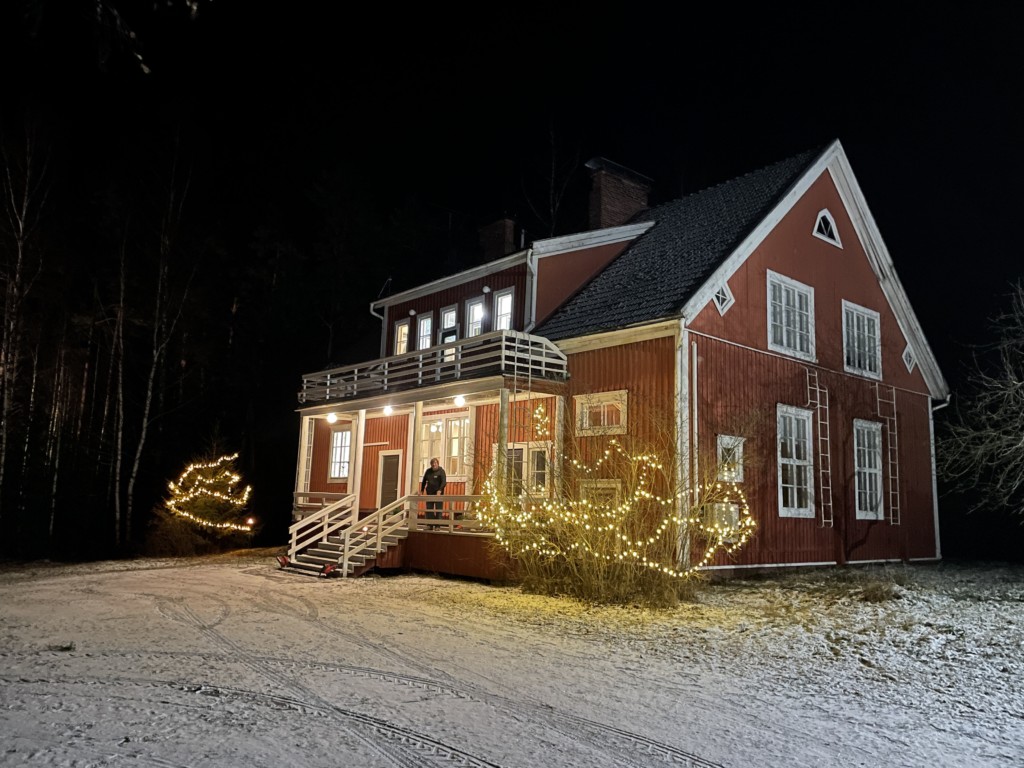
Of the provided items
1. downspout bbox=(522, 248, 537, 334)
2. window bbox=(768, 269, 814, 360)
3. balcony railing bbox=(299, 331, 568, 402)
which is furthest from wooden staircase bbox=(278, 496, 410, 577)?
window bbox=(768, 269, 814, 360)

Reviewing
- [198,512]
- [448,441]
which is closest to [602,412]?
[448,441]

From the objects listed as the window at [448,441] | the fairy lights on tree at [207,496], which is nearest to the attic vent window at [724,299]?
the window at [448,441]

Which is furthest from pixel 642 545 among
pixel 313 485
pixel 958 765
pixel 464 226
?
pixel 464 226

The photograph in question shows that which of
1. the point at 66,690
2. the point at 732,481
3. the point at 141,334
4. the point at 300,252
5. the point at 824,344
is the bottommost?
the point at 66,690

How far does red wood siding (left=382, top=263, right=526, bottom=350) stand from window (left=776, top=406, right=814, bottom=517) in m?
6.30

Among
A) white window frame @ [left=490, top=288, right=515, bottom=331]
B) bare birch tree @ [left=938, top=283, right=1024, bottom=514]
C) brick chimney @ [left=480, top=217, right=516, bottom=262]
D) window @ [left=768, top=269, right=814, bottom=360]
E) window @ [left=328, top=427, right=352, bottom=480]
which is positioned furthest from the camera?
brick chimney @ [left=480, top=217, right=516, bottom=262]

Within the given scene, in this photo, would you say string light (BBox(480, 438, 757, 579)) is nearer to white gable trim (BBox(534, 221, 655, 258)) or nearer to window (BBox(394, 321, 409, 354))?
white gable trim (BBox(534, 221, 655, 258))

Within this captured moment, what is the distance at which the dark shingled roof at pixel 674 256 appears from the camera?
15188 millimetres

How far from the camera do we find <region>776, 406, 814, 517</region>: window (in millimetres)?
15758

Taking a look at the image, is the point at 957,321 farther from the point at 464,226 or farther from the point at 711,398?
the point at 464,226

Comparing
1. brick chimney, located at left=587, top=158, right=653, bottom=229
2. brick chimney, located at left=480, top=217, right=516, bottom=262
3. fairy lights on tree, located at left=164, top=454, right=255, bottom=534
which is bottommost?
fairy lights on tree, located at left=164, top=454, right=255, bottom=534

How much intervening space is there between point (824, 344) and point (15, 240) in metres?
20.2

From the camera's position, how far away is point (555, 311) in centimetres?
1827

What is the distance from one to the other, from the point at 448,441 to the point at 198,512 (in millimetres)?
7383
